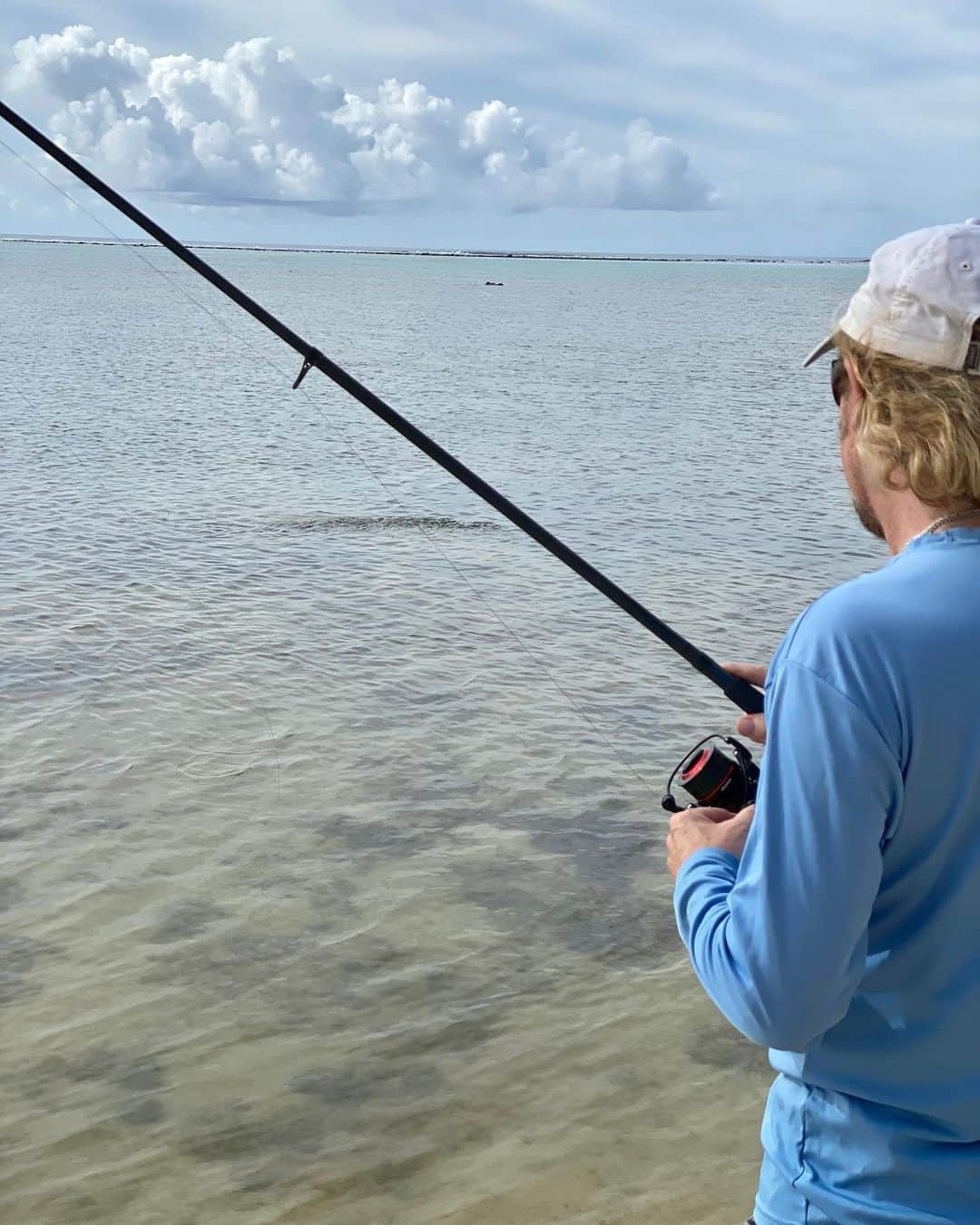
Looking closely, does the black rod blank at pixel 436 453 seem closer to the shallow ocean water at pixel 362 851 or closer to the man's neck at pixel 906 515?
the man's neck at pixel 906 515

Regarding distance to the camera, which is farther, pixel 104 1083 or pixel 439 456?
pixel 104 1083

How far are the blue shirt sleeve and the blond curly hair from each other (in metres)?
0.29

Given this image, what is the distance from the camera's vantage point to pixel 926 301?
5.27 ft

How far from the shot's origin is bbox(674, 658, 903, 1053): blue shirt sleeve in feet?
4.82

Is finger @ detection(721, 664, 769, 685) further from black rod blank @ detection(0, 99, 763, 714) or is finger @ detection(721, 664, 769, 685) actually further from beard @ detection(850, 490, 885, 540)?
beard @ detection(850, 490, 885, 540)

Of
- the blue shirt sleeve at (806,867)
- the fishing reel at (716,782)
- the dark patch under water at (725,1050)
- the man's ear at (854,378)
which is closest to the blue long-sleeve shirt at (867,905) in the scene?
the blue shirt sleeve at (806,867)

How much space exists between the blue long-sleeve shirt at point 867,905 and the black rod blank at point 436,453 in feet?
3.29

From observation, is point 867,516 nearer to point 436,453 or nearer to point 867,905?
point 867,905

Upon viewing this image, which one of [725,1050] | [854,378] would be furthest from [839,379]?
[725,1050]

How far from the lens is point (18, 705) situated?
27.0 ft

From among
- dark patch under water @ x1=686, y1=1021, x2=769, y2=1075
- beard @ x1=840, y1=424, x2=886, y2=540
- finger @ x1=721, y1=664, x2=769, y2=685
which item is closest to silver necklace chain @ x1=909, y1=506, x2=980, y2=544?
beard @ x1=840, y1=424, x2=886, y2=540

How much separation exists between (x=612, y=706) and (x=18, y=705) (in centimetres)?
361

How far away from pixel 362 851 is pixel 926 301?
519 cm

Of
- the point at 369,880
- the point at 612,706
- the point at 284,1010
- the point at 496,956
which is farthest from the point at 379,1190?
the point at 612,706
